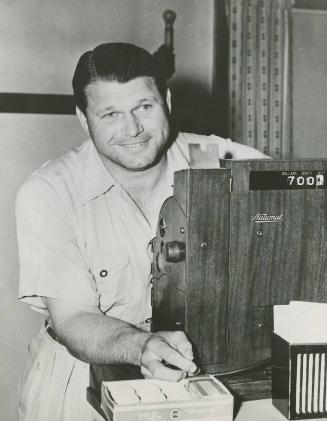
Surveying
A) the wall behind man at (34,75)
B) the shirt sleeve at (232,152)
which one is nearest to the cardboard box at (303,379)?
the shirt sleeve at (232,152)

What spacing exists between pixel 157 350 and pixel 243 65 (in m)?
2.73

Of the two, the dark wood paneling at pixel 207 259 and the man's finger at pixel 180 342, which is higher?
the dark wood paneling at pixel 207 259

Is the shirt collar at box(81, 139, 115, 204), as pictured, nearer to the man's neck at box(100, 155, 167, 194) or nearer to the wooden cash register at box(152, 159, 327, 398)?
the man's neck at box(100, 155, 167, 194)

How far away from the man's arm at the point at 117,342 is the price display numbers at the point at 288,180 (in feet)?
1.16

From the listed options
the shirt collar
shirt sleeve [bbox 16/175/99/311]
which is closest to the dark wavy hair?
the shirt collar

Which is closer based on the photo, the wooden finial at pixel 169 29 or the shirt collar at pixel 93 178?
the shirt collar at pixel 93 178

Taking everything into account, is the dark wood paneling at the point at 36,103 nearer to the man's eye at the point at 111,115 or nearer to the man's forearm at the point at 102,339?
the man's eye at the point at 111,115

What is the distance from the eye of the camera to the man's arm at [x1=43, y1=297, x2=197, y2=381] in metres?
1.11

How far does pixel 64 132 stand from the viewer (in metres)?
3.08

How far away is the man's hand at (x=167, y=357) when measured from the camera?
1092 mm

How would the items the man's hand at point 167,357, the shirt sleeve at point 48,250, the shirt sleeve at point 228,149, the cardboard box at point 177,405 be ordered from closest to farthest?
the cardboard box at point 177,405 → the man's hand at point 167,357 → the shirt sleeve at point 48,250 → the shirt sleeve at point 228,149

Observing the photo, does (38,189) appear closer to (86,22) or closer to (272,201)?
(272,201)

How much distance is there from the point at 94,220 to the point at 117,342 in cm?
46

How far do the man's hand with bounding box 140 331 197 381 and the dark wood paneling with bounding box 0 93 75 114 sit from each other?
213cm
